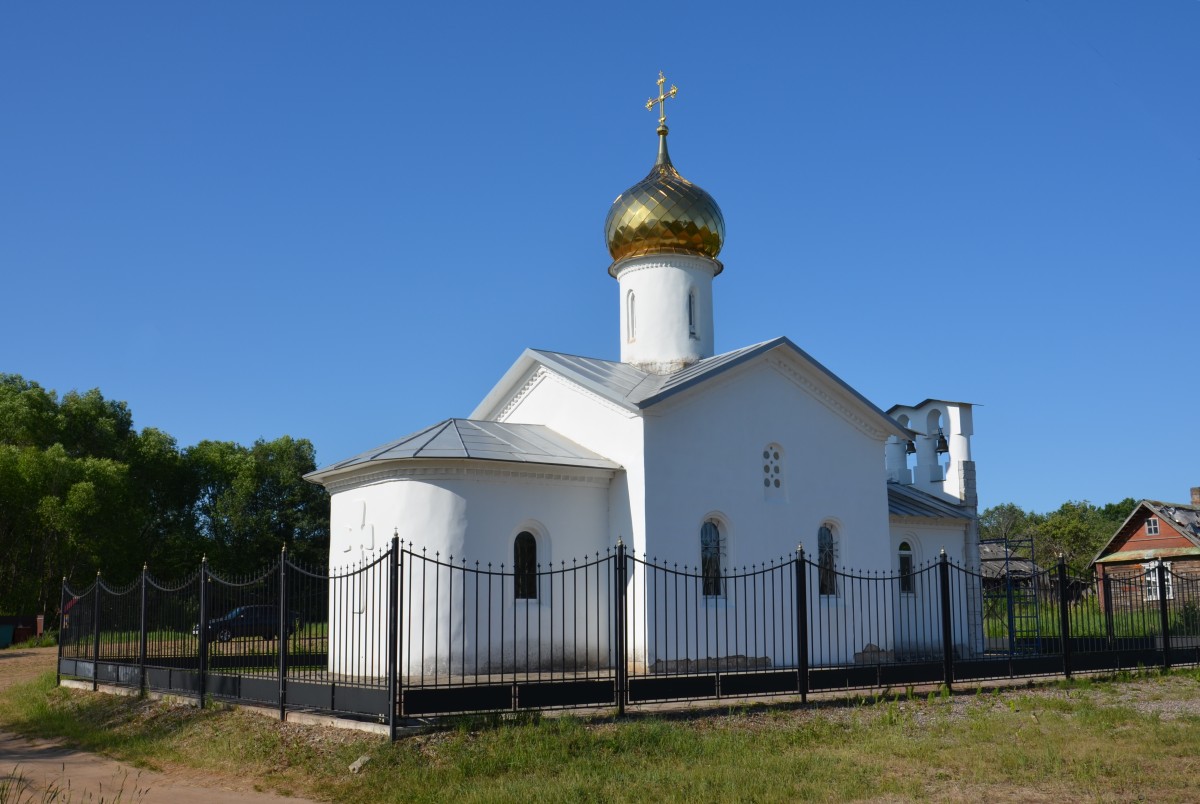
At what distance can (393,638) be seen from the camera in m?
10.3

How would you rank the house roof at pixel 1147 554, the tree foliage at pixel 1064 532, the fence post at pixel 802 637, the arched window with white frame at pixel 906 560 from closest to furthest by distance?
the fence post at pixel 802 637, the arched window with white frame at pixel 906 560, the house roof at pixel 1147 554, the tree foliage at pixel 1064 532

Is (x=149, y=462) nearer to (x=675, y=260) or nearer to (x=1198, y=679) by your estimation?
(x=675, y=260)

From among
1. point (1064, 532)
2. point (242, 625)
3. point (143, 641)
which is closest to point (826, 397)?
point (242, 625)

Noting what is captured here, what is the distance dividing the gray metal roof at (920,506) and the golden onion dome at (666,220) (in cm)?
621

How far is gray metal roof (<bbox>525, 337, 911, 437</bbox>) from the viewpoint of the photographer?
1691 cm

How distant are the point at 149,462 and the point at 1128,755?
4015 centimetres

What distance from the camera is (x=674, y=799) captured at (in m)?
8.25

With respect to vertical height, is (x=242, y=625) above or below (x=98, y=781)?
above

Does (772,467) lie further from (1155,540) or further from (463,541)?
(1155,540)

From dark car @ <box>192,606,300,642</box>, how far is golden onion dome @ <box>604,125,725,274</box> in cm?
1000

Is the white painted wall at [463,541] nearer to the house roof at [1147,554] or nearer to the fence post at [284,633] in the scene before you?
the fence post at [284,633]

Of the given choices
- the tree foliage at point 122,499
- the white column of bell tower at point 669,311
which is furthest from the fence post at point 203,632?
the tree foliage at point 122,499

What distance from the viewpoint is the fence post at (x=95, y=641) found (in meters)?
15.7

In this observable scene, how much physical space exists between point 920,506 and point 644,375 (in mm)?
6714
